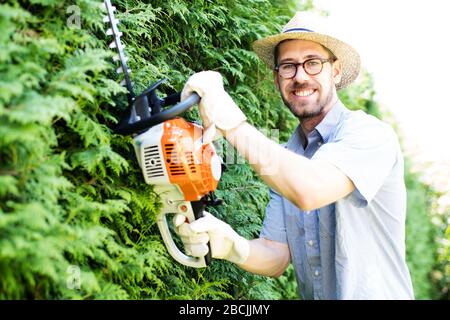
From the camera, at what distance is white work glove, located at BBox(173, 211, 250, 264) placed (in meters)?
2.14

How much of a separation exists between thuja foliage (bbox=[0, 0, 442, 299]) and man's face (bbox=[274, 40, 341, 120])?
0.51m

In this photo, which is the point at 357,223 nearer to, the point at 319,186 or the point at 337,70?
the point at 319,186

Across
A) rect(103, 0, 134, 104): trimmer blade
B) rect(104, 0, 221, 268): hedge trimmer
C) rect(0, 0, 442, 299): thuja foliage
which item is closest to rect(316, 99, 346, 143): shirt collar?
rect(0, 0, 442, 299): thuja foliage


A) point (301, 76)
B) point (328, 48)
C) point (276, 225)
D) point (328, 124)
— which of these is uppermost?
point (328, 48)

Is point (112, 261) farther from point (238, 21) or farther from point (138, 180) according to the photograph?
point (238, 21)

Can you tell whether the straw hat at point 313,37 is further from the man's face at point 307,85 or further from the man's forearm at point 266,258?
the man's forearm at point 266,258

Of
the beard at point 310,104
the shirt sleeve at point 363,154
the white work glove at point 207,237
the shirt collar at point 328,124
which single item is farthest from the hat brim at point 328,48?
the white work glove at point 207,237

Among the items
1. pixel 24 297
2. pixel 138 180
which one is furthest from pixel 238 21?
pixel 24 297

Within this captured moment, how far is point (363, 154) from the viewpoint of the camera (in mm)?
2143

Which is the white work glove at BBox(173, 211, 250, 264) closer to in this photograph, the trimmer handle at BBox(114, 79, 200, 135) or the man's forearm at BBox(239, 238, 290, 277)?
the man's forearm at BBox(239, 238, 290, 277)

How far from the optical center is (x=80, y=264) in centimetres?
178

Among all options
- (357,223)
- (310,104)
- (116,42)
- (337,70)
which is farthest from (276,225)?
(116,42)

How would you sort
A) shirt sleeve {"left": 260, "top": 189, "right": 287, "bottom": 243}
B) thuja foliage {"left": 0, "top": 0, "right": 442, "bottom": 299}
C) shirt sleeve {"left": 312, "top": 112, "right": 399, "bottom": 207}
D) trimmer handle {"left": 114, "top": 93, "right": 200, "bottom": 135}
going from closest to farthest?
thuja foliage {"left": 0, "top": 0, "right": 442, "bottom": 299} < trimmer handle {"left": 114, "top": 93, "right": 200, "bottom": 135} < shirt sleeve {"left": 312, "top": 112, "right": 399, "bottom": 207} < shirt sleeve {"left": 260, "top": 189, "right": 287, "bottom": 243}

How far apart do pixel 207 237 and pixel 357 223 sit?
0.72 m
